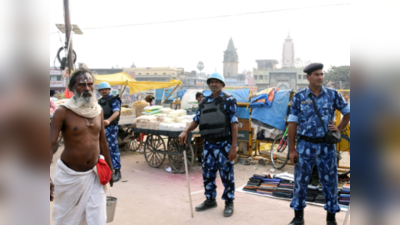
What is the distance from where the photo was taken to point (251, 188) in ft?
→ 18.9

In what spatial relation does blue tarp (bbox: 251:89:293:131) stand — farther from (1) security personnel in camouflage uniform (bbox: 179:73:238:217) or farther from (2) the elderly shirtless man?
(2) the elderly shirtless man

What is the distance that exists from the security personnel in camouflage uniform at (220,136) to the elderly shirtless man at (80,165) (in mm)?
1748

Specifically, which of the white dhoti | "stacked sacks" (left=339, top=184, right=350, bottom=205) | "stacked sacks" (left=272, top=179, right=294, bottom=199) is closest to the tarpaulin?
"stacked sacks" (left=272, top=179, right=294, bottom=199)

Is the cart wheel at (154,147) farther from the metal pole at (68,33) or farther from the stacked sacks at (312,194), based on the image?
→ the metal pole at (68,33)

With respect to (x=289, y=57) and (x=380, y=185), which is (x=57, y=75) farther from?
(x=289, y=57)

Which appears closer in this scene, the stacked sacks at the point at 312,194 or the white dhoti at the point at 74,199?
the white dhoti at the point at 74,199

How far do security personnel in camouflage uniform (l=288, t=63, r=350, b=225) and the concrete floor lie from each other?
771 mm

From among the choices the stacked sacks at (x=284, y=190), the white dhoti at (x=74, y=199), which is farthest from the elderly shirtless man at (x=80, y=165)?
the stacked sacks at (x=284, y=190)

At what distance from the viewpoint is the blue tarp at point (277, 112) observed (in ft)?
25.1

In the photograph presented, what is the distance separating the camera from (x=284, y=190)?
5480 millimetres

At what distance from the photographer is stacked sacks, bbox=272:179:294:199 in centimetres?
533

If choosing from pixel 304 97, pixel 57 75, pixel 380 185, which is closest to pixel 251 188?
pixel 304 97

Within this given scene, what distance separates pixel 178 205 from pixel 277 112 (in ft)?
13.1

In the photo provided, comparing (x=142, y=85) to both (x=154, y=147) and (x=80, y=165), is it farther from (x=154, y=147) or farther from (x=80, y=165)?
(x=80, y=165)
